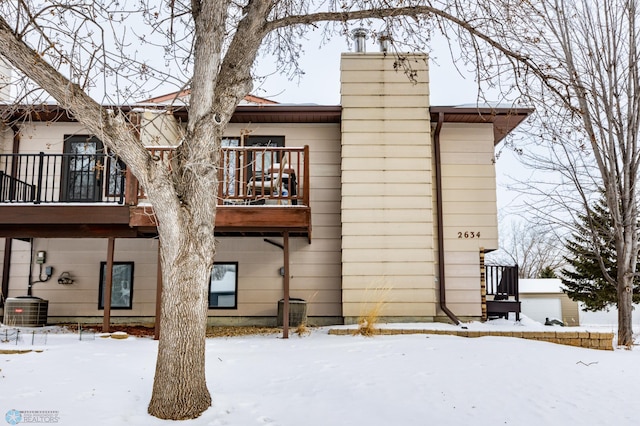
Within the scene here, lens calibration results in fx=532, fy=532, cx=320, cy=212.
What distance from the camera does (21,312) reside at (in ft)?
29.9

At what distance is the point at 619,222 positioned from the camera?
27.9 feet

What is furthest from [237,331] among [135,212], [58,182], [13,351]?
[58,182]

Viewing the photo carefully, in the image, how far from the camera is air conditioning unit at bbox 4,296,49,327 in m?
9.09

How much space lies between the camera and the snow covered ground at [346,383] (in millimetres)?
4371

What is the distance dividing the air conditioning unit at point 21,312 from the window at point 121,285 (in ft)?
3.81

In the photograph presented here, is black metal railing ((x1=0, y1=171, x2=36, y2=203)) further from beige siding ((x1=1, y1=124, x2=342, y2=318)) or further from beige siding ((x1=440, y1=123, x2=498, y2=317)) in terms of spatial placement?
beige siding ((x1=440, y1=123, x2=498, y2=317))

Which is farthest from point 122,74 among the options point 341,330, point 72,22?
point 341,330

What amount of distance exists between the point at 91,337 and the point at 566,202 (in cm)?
826

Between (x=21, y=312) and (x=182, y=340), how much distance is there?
20.8ft

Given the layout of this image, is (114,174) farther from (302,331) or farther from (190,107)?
(190,107)

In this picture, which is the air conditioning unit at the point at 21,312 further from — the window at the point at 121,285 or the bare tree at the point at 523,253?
the bare tree at the point at 523,253

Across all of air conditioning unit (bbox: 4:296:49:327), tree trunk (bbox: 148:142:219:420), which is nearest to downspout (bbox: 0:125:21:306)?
air conditioning unit (bbox: 4:296:49:327)

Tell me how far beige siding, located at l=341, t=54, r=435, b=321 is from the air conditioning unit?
210 inches

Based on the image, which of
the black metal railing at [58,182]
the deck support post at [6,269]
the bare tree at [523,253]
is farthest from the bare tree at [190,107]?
the bare tree at [523,253]
